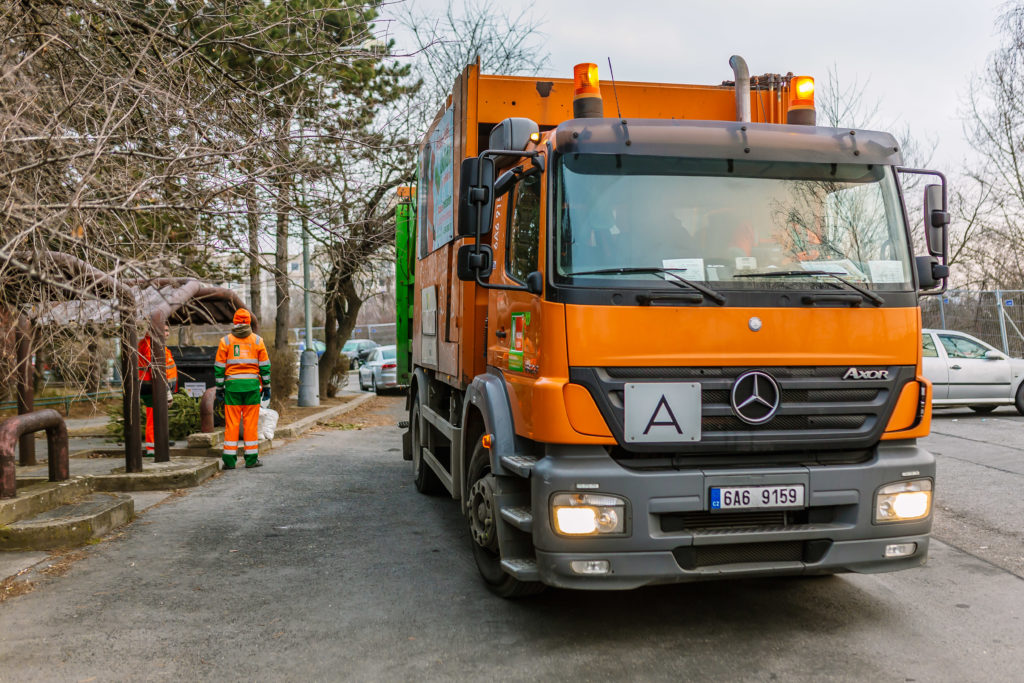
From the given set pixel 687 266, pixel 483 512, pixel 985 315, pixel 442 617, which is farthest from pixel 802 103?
pixel 985 315

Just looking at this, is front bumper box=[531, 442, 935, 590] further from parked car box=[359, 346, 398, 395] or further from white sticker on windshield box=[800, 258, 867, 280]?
parked car box=[359, 346, 398, 395]

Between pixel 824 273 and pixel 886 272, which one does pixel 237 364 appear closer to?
pixel 824 273

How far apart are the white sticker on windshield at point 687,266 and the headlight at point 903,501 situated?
140 cm

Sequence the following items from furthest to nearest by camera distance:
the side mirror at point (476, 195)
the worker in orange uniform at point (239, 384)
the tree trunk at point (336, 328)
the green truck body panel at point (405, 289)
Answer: the tree trunk at point (336, 328) → the worker in orange uniform at point (239, 384) → the green truck body panel at point (405, 289) → the side mirror at point (476, 195)

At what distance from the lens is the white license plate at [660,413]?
4121 millimetres

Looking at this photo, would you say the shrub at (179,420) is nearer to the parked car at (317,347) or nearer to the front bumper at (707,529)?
the parked car at (317,347)

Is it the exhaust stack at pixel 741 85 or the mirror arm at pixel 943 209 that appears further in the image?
the exhaust stack at pixel 741 85

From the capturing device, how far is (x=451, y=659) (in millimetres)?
4117

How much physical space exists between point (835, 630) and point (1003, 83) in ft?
65.2

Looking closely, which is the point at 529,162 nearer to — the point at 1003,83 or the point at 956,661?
the point at 956,661

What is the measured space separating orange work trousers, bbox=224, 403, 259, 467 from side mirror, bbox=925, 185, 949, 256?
7756 mm

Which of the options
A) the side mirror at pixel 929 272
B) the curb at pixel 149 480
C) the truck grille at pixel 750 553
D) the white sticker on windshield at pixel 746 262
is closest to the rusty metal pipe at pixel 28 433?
the curb at pixel 149 480

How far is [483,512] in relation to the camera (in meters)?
5.05

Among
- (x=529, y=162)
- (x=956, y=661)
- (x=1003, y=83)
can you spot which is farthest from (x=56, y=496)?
(x=1003, y=83)
